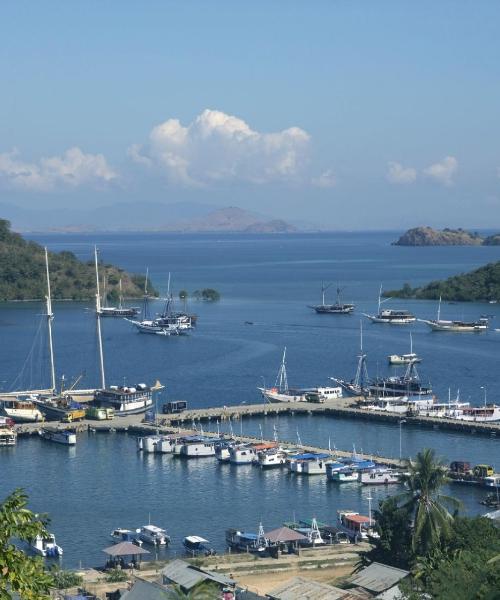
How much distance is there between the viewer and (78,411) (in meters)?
46.3

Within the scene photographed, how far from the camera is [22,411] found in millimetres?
46781

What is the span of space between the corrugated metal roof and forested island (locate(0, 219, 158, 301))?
8378 centimetres

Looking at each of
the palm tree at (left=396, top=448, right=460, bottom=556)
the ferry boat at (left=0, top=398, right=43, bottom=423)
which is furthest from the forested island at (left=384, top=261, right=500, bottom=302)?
the palm tree at (left=396, top=448, right=460, bottom=556)

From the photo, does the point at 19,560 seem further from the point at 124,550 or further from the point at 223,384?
the point at 223,384

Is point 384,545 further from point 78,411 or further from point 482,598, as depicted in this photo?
point 78,411

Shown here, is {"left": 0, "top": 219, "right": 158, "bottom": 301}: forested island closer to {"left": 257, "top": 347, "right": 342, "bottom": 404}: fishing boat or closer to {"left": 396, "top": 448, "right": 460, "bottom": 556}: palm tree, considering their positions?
{"left": 257, "top": 347, "right": 342, "bottom": 404}: fishing boat

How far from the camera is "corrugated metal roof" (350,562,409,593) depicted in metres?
21.9

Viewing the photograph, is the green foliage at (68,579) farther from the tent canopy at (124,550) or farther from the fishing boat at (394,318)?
the fishing boat at (394,318)

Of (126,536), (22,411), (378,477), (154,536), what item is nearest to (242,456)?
(378,477)

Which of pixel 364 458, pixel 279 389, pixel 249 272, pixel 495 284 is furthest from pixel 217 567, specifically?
pixel 249 272

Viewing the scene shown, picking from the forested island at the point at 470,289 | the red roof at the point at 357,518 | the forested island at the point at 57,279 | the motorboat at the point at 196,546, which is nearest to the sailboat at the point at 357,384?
the red roof at the point at 357,518

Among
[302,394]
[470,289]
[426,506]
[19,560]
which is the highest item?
[19,560]

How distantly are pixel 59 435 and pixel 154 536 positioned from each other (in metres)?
14.5

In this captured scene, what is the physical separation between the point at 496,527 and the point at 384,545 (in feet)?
7.09
